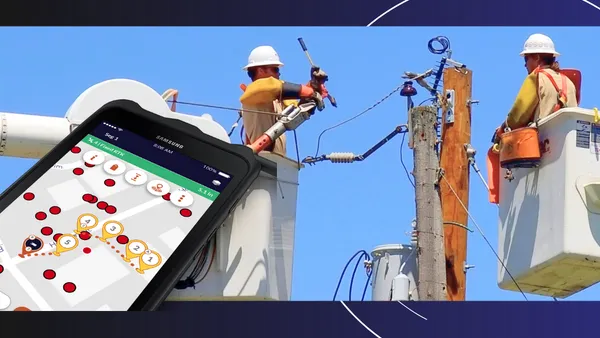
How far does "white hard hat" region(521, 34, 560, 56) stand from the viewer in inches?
299

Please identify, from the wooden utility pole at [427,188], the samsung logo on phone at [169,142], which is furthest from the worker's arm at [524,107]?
the wooden utility pole at [427,188]

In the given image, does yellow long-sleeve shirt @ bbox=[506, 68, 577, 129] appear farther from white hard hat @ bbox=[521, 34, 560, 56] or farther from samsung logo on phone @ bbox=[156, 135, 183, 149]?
samsung logo on phone @ bbox=[156, 135, 183, 149]

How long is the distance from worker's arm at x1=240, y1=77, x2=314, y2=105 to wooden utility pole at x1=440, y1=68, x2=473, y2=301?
5133 millimetres

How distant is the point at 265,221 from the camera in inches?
220

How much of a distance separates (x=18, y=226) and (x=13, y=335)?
853mm

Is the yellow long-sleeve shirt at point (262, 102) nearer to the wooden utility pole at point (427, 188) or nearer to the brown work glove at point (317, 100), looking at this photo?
the brown work glove at point (317, 100)

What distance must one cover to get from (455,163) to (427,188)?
1.19 ft

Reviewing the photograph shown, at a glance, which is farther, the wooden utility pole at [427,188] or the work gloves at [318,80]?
the wooden utility pole at [427,188]

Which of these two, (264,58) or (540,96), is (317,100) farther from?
(540,96)

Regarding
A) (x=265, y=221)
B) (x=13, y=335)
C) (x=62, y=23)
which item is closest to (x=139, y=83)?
(x=62, y=23)

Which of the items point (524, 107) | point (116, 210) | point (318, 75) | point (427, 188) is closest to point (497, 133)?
point (524, 107)

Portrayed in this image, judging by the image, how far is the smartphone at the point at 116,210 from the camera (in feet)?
15.2

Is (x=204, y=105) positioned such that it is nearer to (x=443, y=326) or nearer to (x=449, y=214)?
(x=443, y=326)

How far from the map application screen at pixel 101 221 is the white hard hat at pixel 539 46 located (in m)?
2.83
